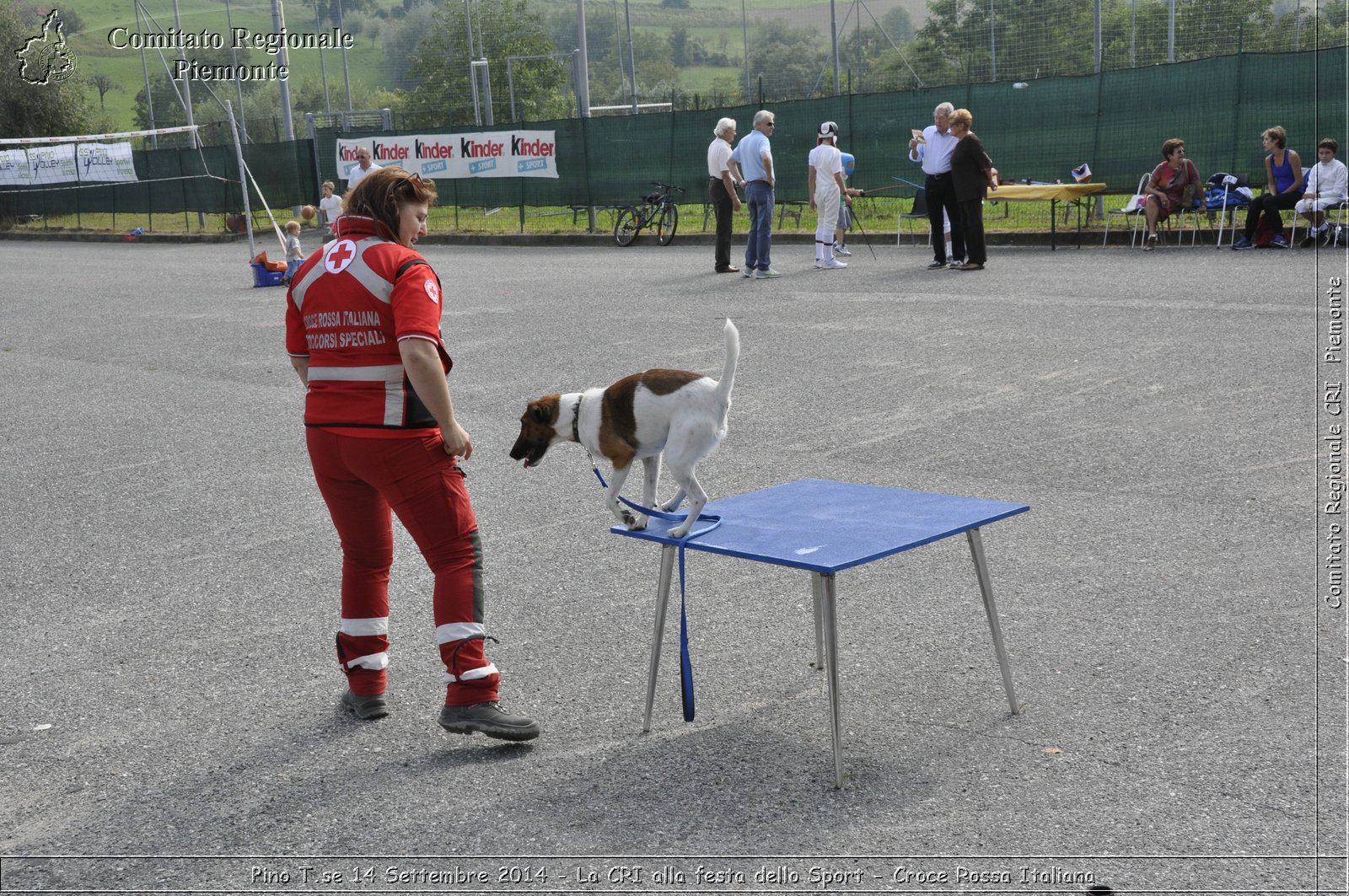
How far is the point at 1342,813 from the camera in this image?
354cm

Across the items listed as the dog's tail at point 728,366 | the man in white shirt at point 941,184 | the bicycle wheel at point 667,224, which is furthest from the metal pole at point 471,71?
the dog's tail at point 728,366

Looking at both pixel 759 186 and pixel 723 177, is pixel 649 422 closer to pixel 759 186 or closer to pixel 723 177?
pixel 759 186

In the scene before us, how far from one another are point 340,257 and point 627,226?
20757 millimetres

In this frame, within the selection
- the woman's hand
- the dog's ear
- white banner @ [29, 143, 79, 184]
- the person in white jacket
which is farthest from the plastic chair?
white banner @ [29, 143, 79, 184]

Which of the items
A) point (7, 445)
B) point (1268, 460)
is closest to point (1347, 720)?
point (1268, 460)

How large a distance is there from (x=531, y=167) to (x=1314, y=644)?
81.0ft

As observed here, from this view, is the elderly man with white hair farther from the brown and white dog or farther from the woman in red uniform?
the woman in red uniform

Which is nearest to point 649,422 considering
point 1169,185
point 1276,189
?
point 1276,189

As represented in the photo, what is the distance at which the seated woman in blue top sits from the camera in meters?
16.6

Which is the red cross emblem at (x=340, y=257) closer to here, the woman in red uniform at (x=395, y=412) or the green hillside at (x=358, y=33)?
the woman in red uniform at (x=395, y=412)

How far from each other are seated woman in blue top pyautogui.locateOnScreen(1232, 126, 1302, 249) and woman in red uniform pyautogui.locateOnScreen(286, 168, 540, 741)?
1508cm

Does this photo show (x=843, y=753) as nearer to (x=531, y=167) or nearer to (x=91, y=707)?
(x=91, y=707)

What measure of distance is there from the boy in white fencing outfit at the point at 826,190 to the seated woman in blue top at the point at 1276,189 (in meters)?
5.17

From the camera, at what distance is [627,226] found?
24641 mm
